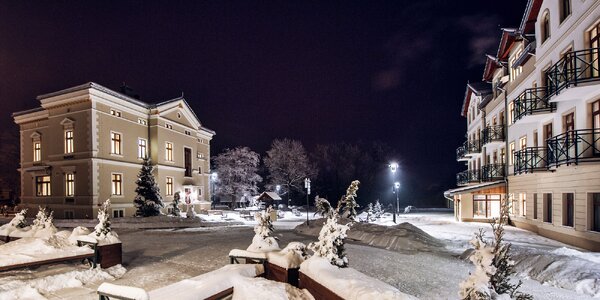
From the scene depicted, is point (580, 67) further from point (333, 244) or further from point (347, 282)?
point (347, 282)

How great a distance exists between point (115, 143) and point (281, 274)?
978 inches

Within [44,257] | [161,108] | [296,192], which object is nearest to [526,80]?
[44,257]

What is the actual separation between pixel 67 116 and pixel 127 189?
6945 millimetres

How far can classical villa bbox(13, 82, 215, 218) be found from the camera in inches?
974

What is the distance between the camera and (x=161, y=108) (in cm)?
2995

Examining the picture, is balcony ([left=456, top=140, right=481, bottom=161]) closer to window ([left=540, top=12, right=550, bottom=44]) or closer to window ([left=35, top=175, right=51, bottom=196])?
window ([left=540, top=12, right=550, bottom=44])

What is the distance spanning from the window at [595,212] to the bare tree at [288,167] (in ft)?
145

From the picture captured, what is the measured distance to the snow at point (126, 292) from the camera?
171 inches

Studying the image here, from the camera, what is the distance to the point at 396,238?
16.0m

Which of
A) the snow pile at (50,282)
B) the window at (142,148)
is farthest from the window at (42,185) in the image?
the snow pile at (50,282)

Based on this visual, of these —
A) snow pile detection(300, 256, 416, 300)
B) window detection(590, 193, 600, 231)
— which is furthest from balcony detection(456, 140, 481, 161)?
snow pile detection(300, 256, 416, 300)

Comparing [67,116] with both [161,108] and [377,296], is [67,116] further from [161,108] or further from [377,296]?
[377,296]

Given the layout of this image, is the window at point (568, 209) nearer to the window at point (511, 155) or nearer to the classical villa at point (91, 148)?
the window at point (511, 155)

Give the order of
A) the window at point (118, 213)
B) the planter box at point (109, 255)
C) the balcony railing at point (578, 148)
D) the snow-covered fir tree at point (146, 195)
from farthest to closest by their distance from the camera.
A: the window at point (118, 213), the snow-covered fir tree at point (146, 195), the balcony railing at point (578, 148), the planter box at point (109, 255)
